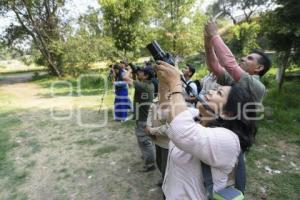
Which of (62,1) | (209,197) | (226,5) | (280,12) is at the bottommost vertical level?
(209,197)

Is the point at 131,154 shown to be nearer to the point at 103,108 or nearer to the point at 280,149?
the point at 280,149

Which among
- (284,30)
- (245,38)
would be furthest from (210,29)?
(245,38)

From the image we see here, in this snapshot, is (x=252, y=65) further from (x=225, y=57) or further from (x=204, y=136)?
(x=204, y=136)

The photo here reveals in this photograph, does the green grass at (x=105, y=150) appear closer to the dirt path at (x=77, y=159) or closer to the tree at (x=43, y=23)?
the dirt path at (x=77, y=159)

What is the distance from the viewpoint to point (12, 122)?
771 centimetres

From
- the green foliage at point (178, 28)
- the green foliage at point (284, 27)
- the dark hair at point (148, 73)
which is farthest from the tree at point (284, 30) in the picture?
the green foliage at point (178, 28)

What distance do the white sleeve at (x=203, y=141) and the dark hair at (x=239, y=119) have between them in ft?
0.32

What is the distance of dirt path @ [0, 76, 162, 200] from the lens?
4.03 meters

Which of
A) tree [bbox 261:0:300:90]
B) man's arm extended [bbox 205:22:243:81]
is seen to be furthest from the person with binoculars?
tree [bbox 261:0:300:90]

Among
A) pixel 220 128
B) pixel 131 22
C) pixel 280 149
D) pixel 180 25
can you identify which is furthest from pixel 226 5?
pixel 220 128

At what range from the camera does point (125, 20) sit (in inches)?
513

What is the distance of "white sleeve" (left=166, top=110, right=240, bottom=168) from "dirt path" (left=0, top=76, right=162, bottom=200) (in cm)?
258

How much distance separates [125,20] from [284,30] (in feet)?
26.2

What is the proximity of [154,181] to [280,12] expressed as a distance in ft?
16.9
